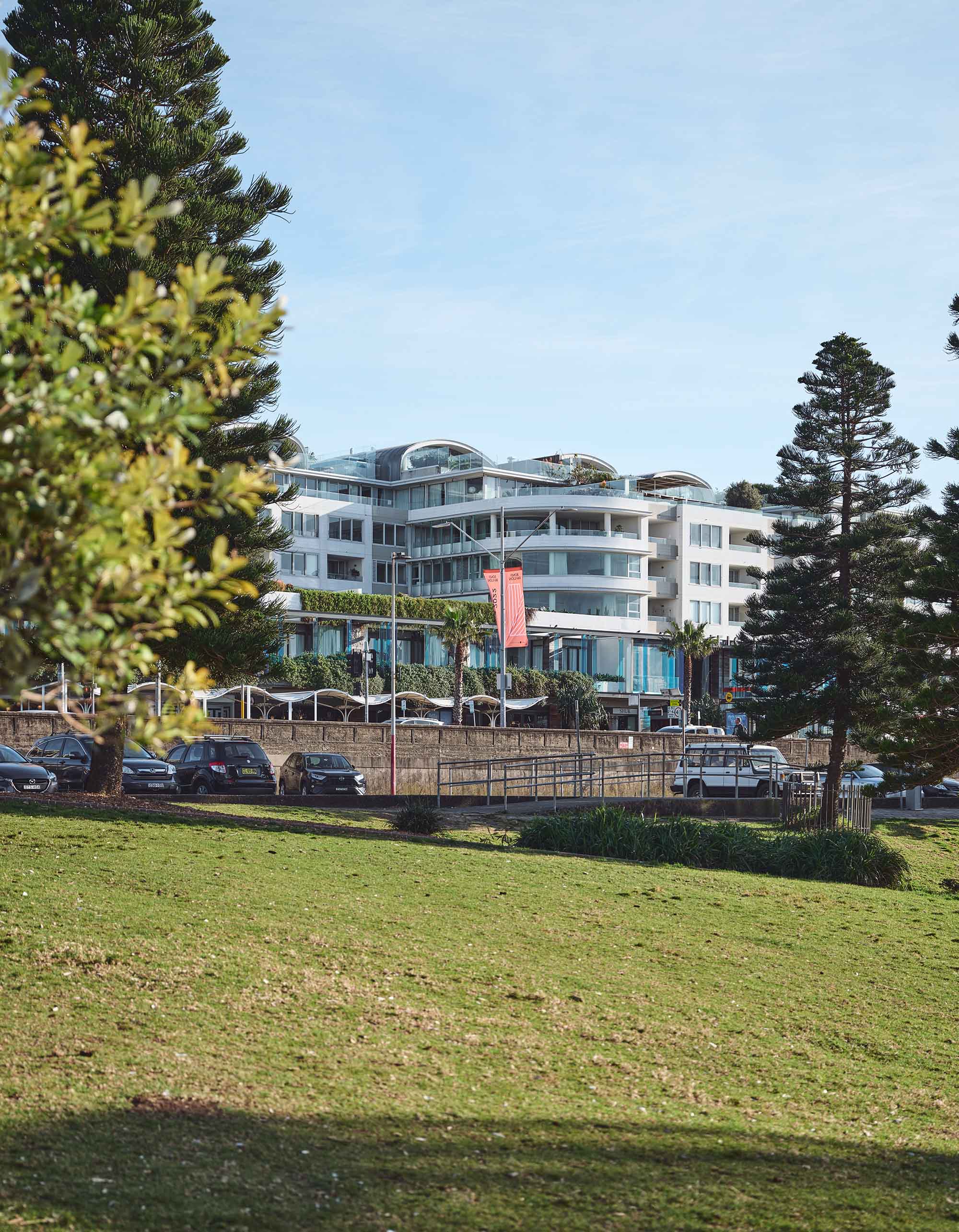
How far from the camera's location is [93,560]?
137 inches

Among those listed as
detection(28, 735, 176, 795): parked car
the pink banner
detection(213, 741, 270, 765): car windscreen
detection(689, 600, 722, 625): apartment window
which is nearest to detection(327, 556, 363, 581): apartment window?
detection(689, 600, 722, 625): apartment window

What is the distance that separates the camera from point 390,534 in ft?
300

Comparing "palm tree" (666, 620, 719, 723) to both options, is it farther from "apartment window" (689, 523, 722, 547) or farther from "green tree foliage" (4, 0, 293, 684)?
"green tree foliage" (4, 0, 293, 684)

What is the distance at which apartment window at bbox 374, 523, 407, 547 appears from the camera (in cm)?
9088

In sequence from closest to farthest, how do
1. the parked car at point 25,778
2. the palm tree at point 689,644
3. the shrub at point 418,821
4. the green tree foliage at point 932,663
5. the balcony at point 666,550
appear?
the green tree foliage at point 932,663, the shrub at point 418,821, the parked car at point 25,778, the palm tree at point 689,644, the balcony at point 666,550

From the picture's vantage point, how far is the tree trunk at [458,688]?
67812mm

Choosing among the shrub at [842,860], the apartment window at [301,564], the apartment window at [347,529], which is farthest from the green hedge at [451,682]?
the shrub at [842,860]

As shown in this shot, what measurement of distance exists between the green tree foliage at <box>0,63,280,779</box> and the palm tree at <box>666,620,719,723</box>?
76.9 meters

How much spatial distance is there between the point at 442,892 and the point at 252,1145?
27.9 feet

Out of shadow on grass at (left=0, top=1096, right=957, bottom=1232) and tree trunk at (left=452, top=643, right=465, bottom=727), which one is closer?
shadow on grass at (left=0, top=1096, right=957, bottom=1232)

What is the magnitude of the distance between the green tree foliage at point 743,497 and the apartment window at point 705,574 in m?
13.5

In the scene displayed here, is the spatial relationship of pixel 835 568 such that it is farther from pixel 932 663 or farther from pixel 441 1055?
pixel 441 1055

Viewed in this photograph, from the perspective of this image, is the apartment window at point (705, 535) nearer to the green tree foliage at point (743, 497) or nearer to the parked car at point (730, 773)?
the green tree foliage at point (743, 497)

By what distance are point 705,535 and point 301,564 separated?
25.8m
